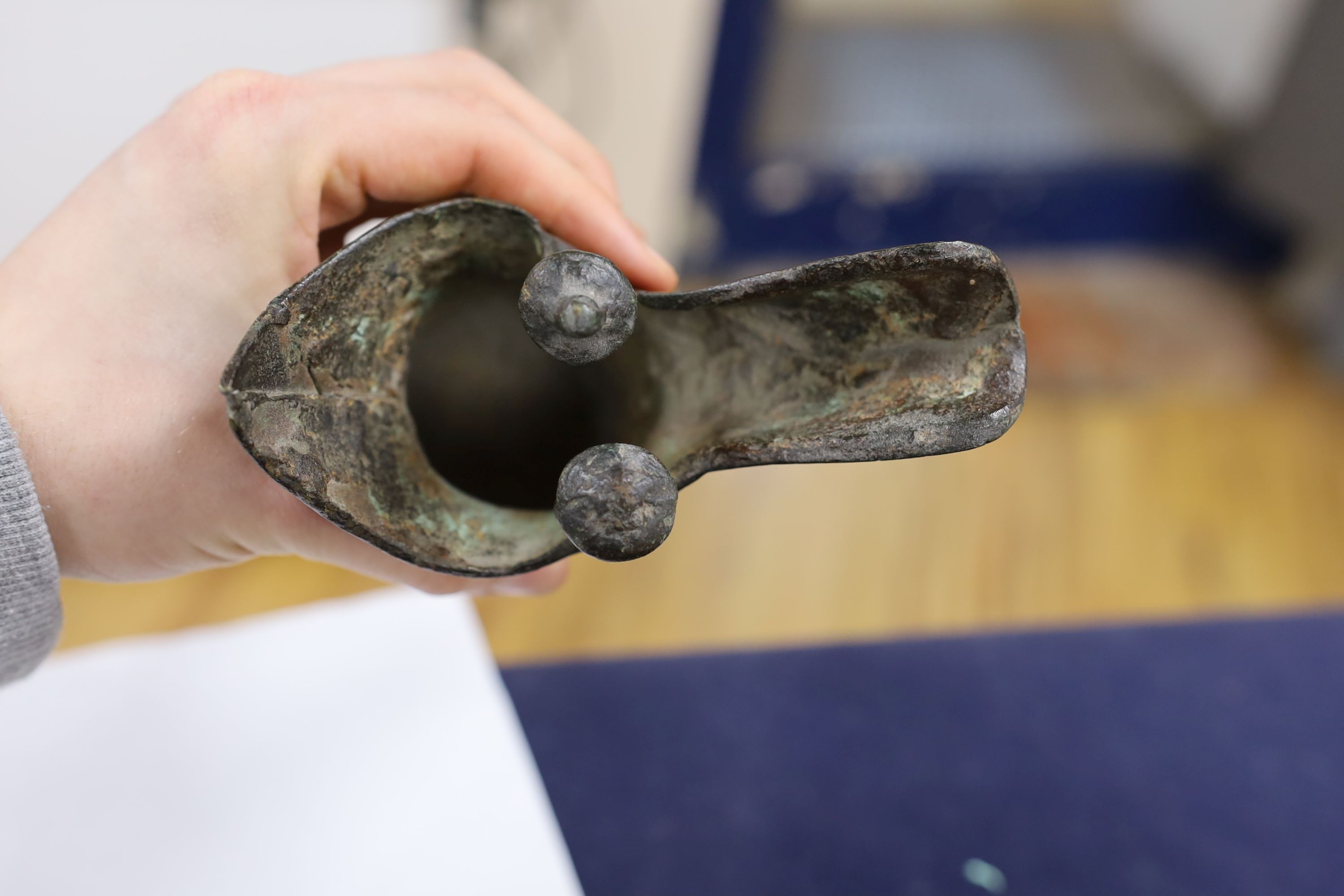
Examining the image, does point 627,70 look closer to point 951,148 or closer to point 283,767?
point 951,148

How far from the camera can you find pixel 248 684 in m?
0.78

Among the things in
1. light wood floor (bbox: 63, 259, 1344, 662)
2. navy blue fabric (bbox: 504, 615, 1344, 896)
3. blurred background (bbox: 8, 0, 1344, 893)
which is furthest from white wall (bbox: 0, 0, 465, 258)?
navy blue fabric (bbox: 504, 615, 1344, 896)

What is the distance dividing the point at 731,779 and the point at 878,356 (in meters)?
0.42

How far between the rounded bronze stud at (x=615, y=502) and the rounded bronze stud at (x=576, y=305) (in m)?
0.04

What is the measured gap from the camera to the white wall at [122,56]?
114 cm

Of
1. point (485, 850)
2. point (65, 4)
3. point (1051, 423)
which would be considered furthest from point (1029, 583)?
point (65, 4)

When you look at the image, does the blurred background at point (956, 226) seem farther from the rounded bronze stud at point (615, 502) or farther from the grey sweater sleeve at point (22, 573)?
the rounded bronze stud at point (615, 502)

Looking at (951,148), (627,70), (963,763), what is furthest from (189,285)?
(951,148)

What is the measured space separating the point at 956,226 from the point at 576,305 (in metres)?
1.49

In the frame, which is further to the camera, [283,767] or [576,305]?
[283,767]

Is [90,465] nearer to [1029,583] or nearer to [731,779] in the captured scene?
[731,779]

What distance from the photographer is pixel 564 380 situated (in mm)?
464

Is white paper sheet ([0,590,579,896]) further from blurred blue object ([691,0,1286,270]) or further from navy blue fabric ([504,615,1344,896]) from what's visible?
blurred blue object ([691,0,1286,270])

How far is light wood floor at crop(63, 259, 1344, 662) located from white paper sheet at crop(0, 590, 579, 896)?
1.43 feet
